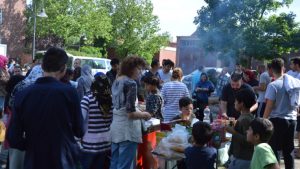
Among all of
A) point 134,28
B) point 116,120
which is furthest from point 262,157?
point 134,28

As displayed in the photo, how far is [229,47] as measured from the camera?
130 feet

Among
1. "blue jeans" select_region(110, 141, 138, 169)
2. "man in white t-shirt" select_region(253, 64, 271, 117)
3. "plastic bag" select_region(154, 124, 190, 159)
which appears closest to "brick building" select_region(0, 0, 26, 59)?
"man in white t-shirt" select_region(253, 64, 271, 117)

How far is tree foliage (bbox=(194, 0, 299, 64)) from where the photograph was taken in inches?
1508

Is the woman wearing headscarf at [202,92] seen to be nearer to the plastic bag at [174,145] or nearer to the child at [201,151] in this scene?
the plastic bag at [174,145]

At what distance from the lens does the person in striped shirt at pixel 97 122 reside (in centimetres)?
545

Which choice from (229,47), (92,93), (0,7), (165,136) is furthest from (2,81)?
(0,7)

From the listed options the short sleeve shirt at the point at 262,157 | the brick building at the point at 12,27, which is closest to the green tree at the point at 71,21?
the brick building at the point at 12,27

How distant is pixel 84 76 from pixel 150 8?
148 feet

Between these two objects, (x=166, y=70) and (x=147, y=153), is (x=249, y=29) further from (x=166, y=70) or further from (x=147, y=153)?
(x=147, y=153)

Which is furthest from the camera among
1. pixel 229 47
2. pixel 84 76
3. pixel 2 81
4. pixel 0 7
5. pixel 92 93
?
pixel 0 7

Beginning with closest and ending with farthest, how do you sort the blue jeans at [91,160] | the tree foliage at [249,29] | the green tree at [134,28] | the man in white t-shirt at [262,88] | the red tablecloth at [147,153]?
the blue jeans at [91,160], the red tablecloth at [147,153], the man in white t-shirt at [262,88], the tree foliage at [249,29], the green tree at [134,28]

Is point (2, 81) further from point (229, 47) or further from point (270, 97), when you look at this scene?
point (229, 47)

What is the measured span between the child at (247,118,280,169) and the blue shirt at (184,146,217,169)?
0.57 m

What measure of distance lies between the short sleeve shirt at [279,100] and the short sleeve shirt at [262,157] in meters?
2.52
